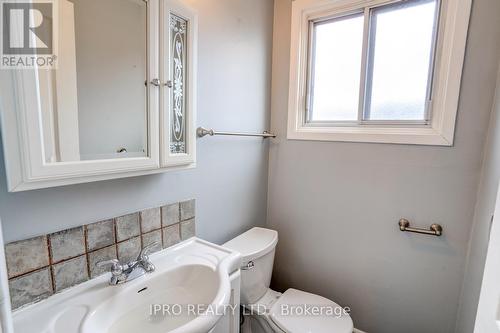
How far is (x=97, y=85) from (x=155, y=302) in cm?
84

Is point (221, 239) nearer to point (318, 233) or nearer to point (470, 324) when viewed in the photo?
point (318, 233)

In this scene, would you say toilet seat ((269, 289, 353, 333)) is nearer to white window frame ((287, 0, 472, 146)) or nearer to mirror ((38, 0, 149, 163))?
white window frame ((287, 0, 472, 146))

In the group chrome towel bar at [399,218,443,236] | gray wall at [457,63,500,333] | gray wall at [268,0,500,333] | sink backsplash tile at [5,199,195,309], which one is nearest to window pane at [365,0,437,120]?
gray wall at [268,0,500,333]

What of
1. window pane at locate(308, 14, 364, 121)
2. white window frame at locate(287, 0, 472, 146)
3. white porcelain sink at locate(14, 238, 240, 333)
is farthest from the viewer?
window pane at locate(308, 14, 364, 121)

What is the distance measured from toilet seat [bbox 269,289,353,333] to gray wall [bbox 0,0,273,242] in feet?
1.68

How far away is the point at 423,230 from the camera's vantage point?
1348 mm

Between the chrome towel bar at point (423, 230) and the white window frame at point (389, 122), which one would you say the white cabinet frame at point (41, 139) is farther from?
the chrome towel bar at point (423, 230)

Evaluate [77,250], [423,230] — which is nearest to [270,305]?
[423,230]

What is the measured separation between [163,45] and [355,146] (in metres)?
1.20

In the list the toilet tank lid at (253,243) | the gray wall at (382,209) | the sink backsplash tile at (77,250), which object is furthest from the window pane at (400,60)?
the sink backsplash tile at (77,250)

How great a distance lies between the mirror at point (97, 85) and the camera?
0.72 metres

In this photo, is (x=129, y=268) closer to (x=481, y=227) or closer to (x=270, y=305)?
(x=270, y=305)

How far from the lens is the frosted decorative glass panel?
1.01 metres

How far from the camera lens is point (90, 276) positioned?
35.2 inches
